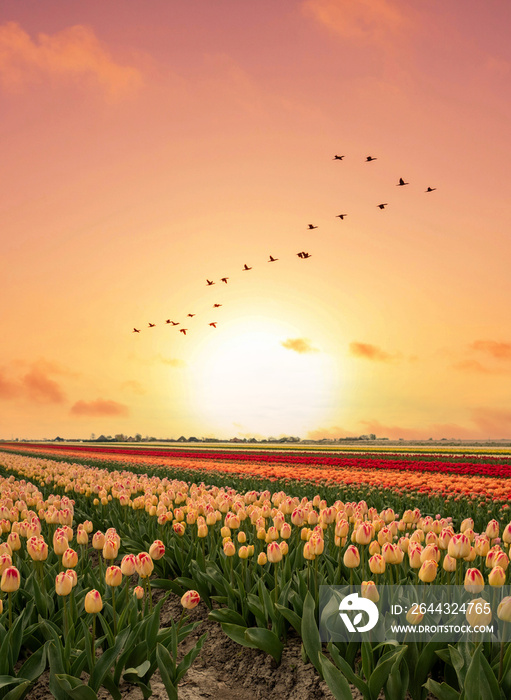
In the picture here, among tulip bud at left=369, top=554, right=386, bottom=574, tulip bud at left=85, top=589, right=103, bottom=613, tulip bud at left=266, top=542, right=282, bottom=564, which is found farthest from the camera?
tulip bud at left=266, top=542, right=282, bottom=564

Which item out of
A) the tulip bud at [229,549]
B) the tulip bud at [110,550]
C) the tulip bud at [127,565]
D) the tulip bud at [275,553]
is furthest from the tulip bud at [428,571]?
the tulip bud at [110,550]

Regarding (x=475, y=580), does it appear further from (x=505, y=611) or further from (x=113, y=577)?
(x=113, y=577)

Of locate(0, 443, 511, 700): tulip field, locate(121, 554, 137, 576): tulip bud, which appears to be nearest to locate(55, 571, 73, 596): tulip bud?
locate(0, 443, 511, 700): tulip field

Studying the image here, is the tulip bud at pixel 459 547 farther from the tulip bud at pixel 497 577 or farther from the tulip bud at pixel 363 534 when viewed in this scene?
the tulip bud at pixel 363 534

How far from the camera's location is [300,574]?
17.0 feet

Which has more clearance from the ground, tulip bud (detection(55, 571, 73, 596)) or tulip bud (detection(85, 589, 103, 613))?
tulip bud (detection(55, 571, 73, 596))

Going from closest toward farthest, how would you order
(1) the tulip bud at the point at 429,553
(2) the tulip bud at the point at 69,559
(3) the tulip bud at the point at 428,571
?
(3) the tulip bud at the point at 428,571, (1) the tulip bud at the point at 429,553, (2) the tulip bud at the point at 69,559

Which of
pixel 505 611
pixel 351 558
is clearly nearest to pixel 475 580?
pixel 505 611

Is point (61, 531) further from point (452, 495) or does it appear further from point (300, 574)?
point (452, 495)

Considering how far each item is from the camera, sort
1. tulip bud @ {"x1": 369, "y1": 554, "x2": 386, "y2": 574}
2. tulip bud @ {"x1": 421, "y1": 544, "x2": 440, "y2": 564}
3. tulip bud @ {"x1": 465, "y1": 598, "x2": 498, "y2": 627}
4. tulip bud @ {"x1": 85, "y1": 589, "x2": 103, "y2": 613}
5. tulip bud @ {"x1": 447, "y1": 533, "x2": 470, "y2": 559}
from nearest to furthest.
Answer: tulip bud @ {"x1": 465, "y1": 598, "x2": 498, "y2": 627}, tulip bud @ {"x1": 85, "y1": 589, "x2": 103, "y2": 613}, tulip bud @ {"x1": 421, "y1": 544, "x2": 440, "y2": 564}, tulip bud @ {"x1": 447, "y1": 533, "x2": 470, "y2": 559}, tulip bud @ {"x1": 369, "y1": 554, "x2": 386, "y2": 574}

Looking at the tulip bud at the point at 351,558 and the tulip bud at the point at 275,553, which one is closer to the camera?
the tulip bud at the point at 351,558

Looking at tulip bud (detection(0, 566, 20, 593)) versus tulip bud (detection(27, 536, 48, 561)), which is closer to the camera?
tulip bud (detection(0, 566, 20, 593))

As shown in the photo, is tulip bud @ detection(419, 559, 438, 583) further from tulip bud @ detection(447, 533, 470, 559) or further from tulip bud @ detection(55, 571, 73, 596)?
tulip bud @ detection(55, 571, 73, 596)

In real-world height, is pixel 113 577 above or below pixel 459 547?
below
